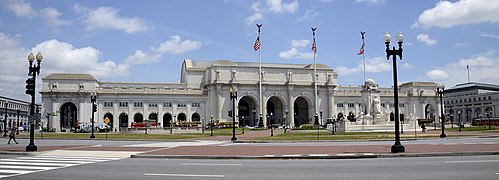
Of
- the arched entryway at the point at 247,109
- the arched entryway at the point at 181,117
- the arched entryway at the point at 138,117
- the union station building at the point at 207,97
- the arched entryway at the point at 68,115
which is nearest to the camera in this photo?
the union station building at the point at 207,97

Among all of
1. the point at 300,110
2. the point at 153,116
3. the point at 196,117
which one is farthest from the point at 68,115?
the point at 300,110

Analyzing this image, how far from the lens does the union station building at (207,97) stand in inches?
4311

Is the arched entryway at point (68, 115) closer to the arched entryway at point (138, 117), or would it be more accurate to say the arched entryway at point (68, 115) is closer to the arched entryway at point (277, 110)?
the arched entryway at point (138, 117)

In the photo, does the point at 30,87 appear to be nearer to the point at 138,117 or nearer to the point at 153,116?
the point at 153,116

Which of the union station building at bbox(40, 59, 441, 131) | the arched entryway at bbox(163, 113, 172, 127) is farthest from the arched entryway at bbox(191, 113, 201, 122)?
the arched entryway at bbox(163, 113, 172, 127)

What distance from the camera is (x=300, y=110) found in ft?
432

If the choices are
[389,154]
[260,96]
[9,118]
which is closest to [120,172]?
[389,154]

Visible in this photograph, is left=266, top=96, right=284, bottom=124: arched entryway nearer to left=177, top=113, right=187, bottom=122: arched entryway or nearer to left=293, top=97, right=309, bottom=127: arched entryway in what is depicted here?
left=293, top=97, right=309, bottom=127: arched entryway

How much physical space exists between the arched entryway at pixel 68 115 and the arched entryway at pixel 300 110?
65168 millimetres

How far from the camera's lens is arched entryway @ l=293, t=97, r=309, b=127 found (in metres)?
130

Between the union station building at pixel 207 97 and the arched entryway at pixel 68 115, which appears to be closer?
the union station building at pixel 207 97

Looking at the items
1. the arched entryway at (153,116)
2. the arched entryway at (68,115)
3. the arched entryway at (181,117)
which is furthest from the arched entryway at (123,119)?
the arched entryway at (181,117)

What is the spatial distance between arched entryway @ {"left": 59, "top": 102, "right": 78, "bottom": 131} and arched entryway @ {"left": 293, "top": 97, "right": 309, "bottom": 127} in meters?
65.2

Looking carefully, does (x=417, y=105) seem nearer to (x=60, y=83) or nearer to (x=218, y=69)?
(x=218, y=69)
